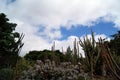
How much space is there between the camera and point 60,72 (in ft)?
39.7

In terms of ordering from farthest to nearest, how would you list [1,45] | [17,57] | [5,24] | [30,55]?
[30,55] < [5,24] < [1,45] < [17,57]

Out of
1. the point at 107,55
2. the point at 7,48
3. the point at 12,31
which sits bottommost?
the point at 107,55

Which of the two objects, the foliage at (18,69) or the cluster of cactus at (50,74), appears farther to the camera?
the cluster of cactus at (50,74)

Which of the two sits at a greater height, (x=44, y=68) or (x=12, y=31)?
(x=12, y=31)

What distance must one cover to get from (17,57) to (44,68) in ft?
21.2

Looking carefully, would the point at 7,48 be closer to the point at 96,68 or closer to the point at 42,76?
the point at 96,68

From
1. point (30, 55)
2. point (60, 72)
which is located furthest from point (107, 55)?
point (30, 55)

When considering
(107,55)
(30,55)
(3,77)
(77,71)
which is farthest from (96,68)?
(30,55)

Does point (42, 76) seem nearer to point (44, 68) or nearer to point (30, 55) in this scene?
point (44, 68)

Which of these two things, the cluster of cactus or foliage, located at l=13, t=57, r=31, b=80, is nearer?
foliage, located at l=13, t=57, r=31, b=80

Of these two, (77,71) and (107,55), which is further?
(77,71)

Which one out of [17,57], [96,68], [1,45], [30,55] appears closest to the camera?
[17,57]

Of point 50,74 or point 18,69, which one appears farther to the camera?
point 50,74

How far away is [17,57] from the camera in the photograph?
19.5ft
